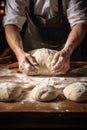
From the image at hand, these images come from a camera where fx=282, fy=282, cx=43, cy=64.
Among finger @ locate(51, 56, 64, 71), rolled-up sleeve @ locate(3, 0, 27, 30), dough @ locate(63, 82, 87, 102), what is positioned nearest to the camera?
dough @ locate(63, 82, 87, 102)

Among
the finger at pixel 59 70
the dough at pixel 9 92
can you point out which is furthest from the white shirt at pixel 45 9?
the dough at pixel 9 92

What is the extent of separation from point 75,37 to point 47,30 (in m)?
0.45

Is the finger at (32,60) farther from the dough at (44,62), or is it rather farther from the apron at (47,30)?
the apron at (47,30)

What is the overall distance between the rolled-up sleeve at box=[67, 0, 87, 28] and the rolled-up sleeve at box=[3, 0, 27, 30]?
43 cm

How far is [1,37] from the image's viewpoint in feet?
12.0

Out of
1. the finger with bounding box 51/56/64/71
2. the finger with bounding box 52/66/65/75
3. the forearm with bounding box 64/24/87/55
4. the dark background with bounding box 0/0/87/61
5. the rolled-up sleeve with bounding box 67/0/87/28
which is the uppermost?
the rolled-up sleeve with bounding box 67/0/87/28

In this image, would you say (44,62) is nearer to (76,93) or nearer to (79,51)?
(76,93)

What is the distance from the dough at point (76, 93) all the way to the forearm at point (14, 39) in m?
0.70

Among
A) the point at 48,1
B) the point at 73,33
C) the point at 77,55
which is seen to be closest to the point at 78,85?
the point at 73,33

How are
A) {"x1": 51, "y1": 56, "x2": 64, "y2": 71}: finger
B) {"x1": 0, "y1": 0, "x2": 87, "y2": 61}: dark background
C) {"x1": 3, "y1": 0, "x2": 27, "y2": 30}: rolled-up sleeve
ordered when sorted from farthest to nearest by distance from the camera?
1. {"x1": 0, "y1": 0, "x2": 87, "y2": 61}: dark background
2. {"x1": 3, "y1": 0, "x2": 27, "y2": 30}: rolled-up sleeve
3. {"x1": 51, "y1": 56, "x2": 64, "y2": 71}: finger

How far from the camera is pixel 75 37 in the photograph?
7.97 ft

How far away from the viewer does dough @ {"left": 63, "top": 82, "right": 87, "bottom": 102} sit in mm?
1657

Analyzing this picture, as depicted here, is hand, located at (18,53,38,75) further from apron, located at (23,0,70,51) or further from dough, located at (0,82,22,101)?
apron, located at (23,0,70,51)

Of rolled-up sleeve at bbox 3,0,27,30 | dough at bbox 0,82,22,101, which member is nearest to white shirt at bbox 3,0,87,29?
rolled-up sleeve at bbox 3,0,27,30
